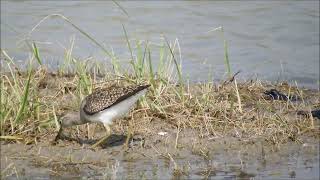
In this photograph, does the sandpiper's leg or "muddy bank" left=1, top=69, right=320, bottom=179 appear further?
the sandpiper's leg

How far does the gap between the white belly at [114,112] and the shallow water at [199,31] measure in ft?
10.6

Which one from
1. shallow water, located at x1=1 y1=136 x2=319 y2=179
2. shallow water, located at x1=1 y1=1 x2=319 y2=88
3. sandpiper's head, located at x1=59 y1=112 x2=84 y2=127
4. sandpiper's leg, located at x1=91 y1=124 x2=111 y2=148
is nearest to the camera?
shallow water, located at x1=1 y1=136 x2=319 y2=179

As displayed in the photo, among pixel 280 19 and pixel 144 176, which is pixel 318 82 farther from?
pixel 144 176

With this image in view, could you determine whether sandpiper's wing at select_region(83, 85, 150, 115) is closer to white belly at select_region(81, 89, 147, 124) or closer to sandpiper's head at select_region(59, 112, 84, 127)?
white belly at select_region(81, 89, 147, 124)

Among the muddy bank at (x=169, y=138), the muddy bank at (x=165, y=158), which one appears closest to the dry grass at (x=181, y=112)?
the muddy bank at (x=169, y=138)

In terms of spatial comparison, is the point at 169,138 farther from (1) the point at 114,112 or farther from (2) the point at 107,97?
(2) the point at 107,97

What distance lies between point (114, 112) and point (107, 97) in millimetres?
164

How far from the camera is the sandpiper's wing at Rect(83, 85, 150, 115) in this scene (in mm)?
7750

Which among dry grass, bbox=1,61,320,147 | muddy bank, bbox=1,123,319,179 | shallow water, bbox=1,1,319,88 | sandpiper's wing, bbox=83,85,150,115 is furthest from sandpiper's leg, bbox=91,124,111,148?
shallow water, bbox=1,1,319,88

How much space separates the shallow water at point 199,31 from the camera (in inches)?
470

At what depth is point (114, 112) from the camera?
785 centimetres

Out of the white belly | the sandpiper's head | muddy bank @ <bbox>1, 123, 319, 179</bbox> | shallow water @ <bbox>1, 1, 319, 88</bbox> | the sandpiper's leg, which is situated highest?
the white belly

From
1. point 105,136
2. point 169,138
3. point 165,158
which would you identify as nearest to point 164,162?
point 165,158

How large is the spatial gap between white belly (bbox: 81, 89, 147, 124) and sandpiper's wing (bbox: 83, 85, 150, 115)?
0.15ft
